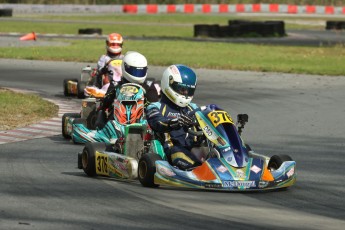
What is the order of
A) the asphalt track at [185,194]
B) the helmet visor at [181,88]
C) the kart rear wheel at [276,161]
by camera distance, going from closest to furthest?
the asphalt track at [185,194] < the kart rear wheel at [276,161] < the helmet visor at [181,88]

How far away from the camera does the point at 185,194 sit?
8.48 meters

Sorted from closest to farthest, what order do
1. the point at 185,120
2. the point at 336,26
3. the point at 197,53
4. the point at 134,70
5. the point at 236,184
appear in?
the point at 236,184
the point at 185,120
the point at 134,70
the point at 197,53
the point at 336,26

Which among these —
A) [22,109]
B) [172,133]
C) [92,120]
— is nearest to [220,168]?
[172,133]

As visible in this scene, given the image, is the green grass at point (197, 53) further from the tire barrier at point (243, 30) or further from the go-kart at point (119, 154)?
the go-kart at point (119, 154)

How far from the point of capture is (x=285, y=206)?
798 cm

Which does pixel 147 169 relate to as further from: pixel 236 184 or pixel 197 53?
pixel 197 53

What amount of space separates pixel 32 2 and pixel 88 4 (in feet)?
10.7

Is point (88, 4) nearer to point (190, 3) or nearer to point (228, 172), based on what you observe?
point (190, 3)

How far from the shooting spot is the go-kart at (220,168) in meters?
8.46

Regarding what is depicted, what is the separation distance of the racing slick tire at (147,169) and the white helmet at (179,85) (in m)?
0.76

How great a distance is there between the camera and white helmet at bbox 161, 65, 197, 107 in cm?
937

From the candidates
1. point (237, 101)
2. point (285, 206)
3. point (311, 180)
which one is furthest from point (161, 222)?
point (237, 101)

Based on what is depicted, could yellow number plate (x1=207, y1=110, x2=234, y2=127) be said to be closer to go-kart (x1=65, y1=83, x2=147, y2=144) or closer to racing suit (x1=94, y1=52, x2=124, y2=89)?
go-kart (x1=65, y1=83, x2=147, y2=144)

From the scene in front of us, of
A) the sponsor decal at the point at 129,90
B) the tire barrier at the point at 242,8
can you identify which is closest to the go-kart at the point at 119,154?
the sponsor decal at the point at 129,90
